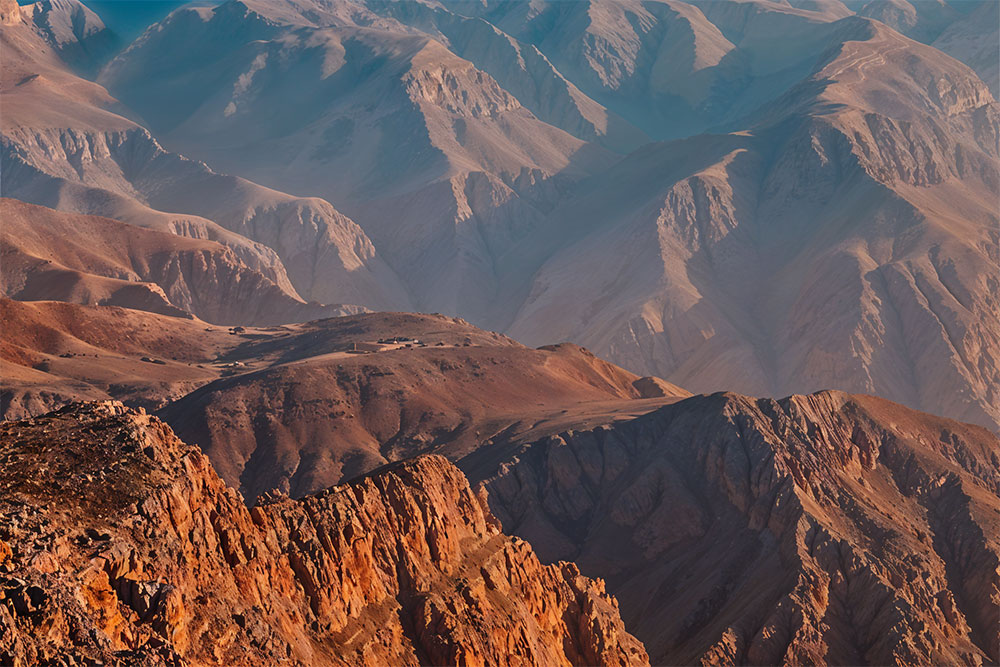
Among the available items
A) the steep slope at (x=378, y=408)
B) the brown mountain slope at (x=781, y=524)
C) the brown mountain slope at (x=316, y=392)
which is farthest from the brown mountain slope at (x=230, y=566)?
the brown mountain slope at (x=316, y=392)

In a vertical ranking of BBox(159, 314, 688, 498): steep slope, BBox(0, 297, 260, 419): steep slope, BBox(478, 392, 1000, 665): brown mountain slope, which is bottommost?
BBox(0, 297, 260, 419): steep slope

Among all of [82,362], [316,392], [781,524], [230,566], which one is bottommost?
[82,362]

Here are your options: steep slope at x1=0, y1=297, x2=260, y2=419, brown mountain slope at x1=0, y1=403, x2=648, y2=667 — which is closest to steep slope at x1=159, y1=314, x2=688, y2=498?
steep slope at x1=0, y1=297, x2=260, y2=419

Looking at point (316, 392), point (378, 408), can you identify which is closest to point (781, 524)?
point (378, 408)

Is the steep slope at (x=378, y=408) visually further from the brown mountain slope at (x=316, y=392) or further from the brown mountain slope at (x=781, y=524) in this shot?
the brown mountain slope at (x=781, y=524)

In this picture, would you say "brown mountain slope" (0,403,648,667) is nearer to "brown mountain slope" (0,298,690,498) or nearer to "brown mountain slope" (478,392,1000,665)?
"brown mountain slope" (478,392,1000,665)

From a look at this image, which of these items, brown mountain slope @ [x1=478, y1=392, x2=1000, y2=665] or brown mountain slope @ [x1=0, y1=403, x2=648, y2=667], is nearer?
brown mountain slope @ [x1=0, y1=403, x2=648, y2=667]

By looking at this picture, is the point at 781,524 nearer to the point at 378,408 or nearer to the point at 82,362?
the point at 378,408
